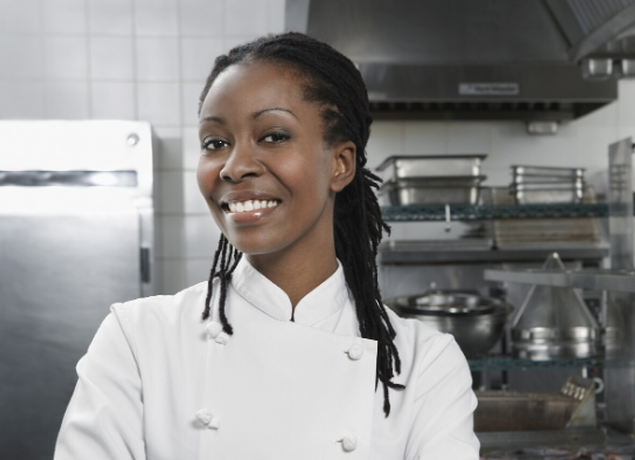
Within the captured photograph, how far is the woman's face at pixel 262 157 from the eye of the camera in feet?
2.52

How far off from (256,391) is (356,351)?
5.5 inches

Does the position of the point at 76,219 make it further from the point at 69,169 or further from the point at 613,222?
the point at 613,222

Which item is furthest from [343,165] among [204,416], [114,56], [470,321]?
[114,56]

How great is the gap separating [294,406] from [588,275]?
66 cm

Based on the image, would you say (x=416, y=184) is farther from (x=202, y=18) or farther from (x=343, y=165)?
(x=202, y=18)

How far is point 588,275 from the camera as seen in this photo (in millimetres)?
1147

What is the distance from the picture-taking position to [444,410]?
2.66 feet

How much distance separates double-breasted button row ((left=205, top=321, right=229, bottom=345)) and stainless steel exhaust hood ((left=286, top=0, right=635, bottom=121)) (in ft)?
4.27

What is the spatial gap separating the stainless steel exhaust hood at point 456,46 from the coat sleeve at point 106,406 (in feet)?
4.46

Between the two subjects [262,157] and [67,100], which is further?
[67,100]

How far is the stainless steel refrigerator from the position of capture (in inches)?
83.4

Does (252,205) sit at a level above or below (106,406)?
above

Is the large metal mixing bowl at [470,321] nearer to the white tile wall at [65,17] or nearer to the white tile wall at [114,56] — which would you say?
the white tile wall at [114,56]

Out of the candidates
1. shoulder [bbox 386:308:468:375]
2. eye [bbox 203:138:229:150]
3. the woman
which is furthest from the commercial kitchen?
eye [bbox 203:138:229:150]
